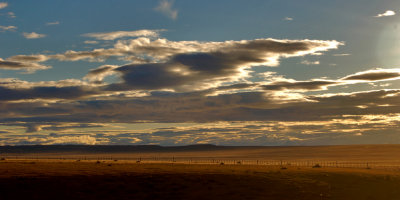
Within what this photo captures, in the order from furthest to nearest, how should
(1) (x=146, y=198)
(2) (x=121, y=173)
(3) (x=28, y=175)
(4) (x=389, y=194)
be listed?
1. (2) (x=121, y=173)
2. (3) (x=28, y=175)
3. (4) (x=389, y=194)
4. (1) (x=146, y=198)

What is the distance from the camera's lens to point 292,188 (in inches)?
2758

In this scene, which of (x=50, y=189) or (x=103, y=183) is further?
(x=103, y=183)

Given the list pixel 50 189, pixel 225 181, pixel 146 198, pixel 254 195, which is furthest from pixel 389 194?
pixel 50 189

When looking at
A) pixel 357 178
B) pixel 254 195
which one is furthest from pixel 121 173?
pixel 357 178

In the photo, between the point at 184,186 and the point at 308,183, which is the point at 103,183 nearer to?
the point at 184,186

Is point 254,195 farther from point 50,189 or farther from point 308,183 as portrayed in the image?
point 50,189

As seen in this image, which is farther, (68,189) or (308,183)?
(308,183)

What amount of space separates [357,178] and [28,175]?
59.6 metres

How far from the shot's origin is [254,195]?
64625 mm

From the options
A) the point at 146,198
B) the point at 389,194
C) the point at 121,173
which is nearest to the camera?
the point at 146,198

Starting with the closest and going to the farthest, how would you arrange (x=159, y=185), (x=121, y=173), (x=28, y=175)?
(x=159, y=185) → (x=28, y=175) → (x=121, y=173)

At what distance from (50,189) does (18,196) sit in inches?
216

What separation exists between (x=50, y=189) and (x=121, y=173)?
60.7 ft

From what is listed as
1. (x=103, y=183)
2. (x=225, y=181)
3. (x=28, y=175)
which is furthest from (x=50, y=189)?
(x=225, y=181)
